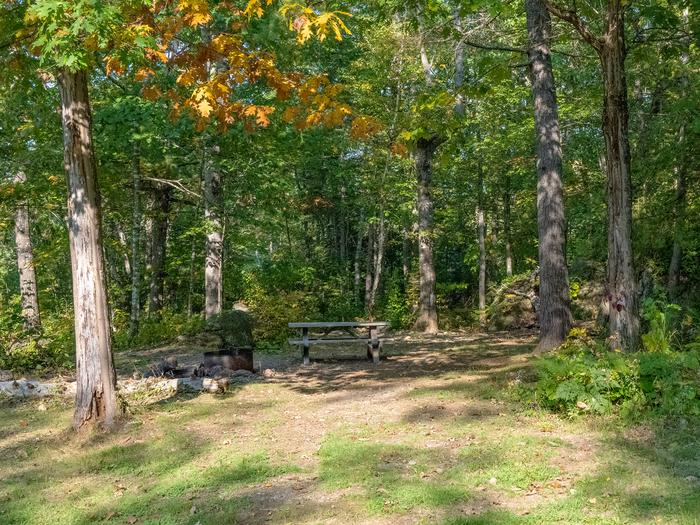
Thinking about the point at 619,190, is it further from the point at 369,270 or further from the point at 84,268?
the point at 369,270

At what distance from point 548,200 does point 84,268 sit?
7182 millimetres

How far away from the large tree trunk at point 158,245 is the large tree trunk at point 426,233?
731 centimetres

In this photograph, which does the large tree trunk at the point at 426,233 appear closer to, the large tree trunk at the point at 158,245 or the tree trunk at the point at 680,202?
the tree trunk at the point at 680,202

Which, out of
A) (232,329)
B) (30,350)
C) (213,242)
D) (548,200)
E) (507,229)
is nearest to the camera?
(548,200)

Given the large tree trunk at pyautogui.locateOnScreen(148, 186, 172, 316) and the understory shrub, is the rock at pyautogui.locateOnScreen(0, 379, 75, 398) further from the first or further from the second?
the large tree trunk at pyautogui.locateOnScreen(148, 186, 172, 316)

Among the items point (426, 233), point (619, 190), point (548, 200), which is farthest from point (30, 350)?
point (426, 233)

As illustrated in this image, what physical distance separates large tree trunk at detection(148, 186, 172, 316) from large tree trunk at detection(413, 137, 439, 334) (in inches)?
288

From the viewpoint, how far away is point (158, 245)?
1784cm

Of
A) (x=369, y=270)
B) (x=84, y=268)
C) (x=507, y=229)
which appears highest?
(x=507, y=229)

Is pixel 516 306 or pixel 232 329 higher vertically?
pixel 232 329

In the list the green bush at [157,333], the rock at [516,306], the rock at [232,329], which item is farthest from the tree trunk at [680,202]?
the green bush at [157,333]

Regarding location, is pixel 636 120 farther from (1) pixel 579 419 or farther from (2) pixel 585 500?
(2) pixel 585 500

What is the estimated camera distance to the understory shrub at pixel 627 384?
550 cm

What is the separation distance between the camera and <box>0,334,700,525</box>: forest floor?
13.1ft
